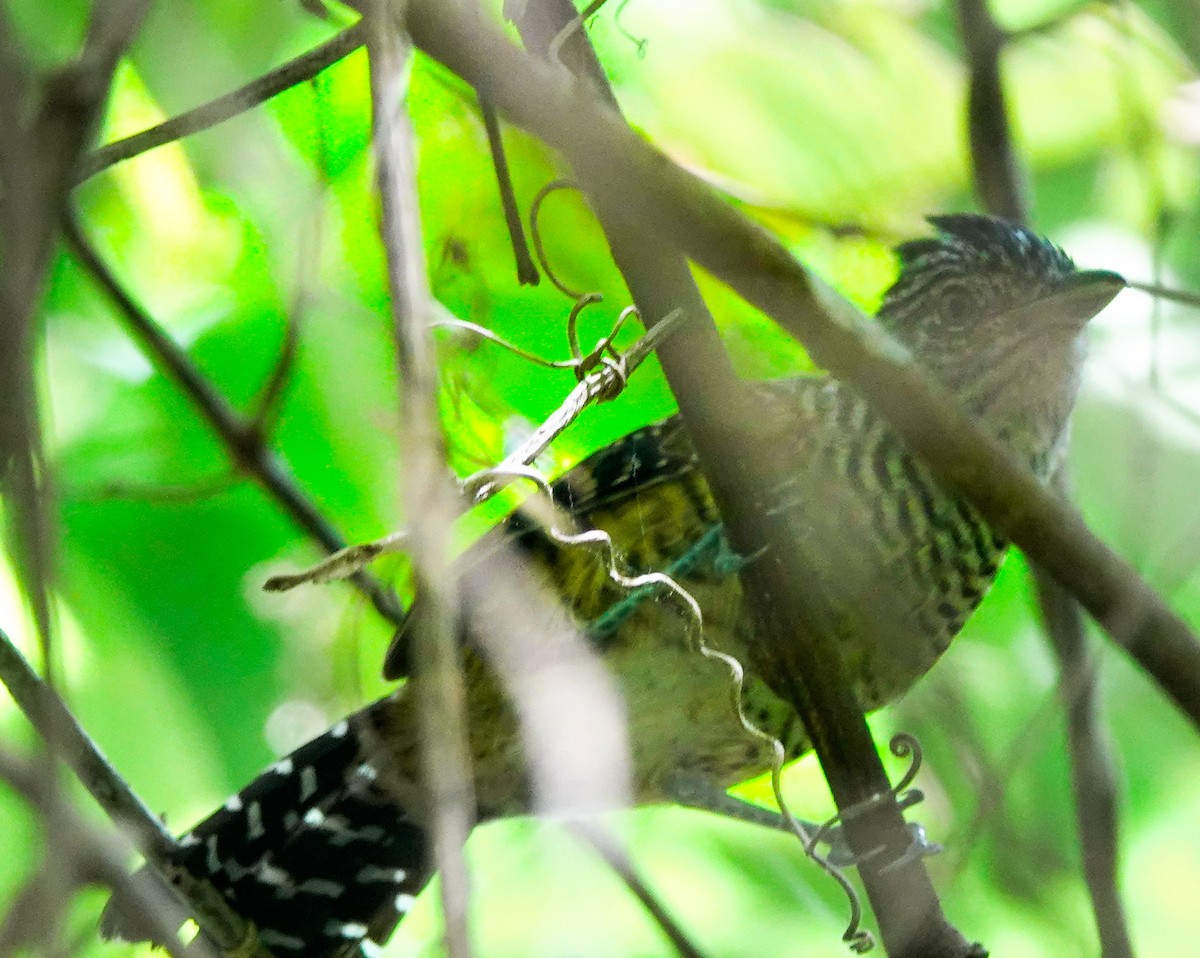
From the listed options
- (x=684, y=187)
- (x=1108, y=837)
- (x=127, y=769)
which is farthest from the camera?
(x=127, y=769)

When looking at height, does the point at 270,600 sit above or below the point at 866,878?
above

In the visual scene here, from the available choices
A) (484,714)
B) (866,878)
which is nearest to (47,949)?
(866,878)

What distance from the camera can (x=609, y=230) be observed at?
4.57 ft

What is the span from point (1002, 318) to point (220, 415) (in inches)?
50.9

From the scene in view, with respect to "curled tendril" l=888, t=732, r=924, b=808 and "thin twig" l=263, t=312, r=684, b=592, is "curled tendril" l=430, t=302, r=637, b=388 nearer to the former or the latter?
"thin twig" l=263, t=312, r=684, b=592

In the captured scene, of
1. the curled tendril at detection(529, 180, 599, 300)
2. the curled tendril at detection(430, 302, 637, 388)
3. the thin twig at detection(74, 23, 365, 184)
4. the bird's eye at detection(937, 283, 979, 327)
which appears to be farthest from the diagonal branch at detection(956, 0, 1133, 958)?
the thin twig at detection(74, 23, 365, 184)

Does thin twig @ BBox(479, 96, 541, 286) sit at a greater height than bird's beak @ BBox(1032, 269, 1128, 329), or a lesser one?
greater

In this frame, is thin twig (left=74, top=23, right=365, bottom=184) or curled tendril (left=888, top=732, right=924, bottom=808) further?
curled tendril (left=888, top=732, right=924, bottom=808)

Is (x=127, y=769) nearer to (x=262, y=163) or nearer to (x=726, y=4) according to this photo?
(x=262, y=163)

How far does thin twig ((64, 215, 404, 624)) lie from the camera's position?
2.00m

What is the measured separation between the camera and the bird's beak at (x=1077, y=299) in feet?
7.57

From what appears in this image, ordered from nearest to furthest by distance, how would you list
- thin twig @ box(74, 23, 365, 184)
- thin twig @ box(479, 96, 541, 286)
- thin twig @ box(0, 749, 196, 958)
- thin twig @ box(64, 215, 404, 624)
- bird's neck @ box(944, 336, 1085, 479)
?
thin twig @ box(0, 749, 196, 958), thin twig @ box(74, 23, 365, 184), thin twig @ box(479, 96, 541, 286), thin twig @ box(64, 215, 404, 624), bird's neck @ box(944, 336, 1085, 479)

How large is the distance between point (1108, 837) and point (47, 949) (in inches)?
58.5

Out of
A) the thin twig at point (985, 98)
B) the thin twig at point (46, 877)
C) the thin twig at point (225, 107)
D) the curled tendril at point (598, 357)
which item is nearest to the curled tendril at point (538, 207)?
Result: the curled tendril at point (598, 357)
